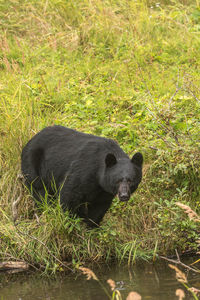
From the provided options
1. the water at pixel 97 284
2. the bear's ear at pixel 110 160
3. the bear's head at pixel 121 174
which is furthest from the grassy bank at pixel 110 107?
the bear's ear at pixel 110 160

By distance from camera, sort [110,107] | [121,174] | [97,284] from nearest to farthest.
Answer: [97,284] → [121,174] → [110,107]

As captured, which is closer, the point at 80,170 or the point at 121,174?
the point at 121,174

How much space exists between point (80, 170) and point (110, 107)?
274 cm

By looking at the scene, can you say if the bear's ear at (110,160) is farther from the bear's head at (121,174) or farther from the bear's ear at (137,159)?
the bear's ear at (137,159)

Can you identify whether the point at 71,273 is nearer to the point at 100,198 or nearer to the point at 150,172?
the point at 100,198

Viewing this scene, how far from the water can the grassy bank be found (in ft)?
0.67

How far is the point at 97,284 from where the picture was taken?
5.80 metres

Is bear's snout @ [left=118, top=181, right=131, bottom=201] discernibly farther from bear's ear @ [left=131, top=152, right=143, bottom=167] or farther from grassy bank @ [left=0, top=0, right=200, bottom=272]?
grassy bank @ [left=0, top=0, right=200, bottom=272]

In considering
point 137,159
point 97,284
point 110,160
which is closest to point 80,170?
point 110,160

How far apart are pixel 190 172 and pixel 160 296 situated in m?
2.10

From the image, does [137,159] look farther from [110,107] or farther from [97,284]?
[110,107]

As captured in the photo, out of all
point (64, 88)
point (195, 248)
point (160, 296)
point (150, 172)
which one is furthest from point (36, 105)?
point (160, 296)

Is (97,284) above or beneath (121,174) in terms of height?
beneath

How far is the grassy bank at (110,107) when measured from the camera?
6520 mm
